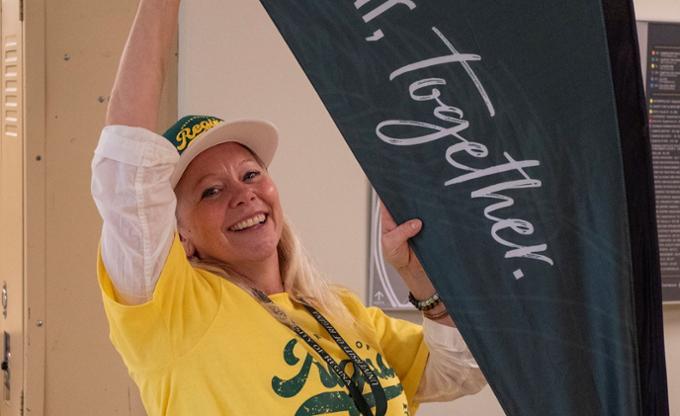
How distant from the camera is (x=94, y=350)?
114 inches

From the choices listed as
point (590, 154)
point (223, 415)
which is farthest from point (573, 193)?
point (223, 415)

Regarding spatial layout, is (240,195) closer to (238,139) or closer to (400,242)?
(238,139)

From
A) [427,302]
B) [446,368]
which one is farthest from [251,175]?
[446,368]

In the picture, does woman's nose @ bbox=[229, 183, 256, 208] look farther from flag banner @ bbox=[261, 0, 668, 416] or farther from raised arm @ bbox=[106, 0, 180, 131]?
flag banner @ bbox=[261, 0, 668, 416]

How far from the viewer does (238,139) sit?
2025mm

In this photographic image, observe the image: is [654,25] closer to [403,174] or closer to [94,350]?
[94,350]

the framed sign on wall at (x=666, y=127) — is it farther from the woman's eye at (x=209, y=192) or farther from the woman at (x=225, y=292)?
the woman's eye at (x=209, y=192)

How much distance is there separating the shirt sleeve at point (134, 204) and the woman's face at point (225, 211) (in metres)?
0.29

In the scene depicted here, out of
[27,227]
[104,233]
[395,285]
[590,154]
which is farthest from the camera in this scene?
[395,285]

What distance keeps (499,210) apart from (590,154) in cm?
13

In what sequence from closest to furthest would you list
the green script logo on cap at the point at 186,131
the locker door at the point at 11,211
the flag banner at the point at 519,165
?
the flag banner at the point at 519,165 → the green script logo on cap at the point at 186,131 → the locker door at the point at 11,211

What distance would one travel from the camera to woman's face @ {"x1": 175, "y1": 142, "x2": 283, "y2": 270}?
76.8 inches

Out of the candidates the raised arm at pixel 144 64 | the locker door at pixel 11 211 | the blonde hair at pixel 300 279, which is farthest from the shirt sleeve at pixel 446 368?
the locker door at pixel 11 211

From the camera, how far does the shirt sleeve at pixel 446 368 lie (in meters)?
2.01
